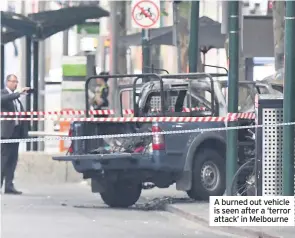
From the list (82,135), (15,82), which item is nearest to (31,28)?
(15,82)

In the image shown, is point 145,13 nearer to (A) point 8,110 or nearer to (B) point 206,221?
(A) point 8,110

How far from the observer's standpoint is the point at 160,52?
142 ft

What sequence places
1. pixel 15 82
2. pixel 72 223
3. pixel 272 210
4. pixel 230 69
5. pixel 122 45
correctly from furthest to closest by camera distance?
pixel 122 45
pixel 15 82
pixel 230 69
pixel 72 223
pixel 272 210

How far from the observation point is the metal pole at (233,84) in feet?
51.4

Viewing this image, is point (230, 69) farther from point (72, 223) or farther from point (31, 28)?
point (31, 28)

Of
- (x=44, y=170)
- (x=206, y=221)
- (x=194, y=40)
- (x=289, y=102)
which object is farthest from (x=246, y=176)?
(x=44, y=170)

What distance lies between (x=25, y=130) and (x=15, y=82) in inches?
33.0

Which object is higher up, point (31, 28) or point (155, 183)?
point (31, 28)

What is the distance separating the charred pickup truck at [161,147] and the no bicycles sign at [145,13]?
3.59m

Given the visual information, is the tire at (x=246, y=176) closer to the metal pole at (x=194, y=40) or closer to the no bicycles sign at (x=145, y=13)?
the metal pole at (x=194, y=40)

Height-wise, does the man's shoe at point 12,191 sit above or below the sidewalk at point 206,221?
below

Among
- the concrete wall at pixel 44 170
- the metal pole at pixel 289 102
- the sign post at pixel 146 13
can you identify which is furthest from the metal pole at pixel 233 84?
the concrete wall at pixel 44 170

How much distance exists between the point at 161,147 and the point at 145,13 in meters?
5.62

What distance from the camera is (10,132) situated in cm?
1908
